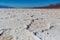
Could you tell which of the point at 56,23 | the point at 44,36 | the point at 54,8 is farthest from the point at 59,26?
the point at 54,8

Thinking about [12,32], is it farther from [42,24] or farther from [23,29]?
[42,24]

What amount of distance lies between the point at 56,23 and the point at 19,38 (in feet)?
1.19

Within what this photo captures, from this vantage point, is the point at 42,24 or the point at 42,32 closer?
the point at 42,32

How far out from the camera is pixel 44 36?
905mm

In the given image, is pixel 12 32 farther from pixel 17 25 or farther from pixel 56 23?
pixel 56 23

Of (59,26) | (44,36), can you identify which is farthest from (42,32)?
(59,26)

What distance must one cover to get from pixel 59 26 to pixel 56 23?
8cm

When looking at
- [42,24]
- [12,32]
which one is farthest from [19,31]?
[42,24]

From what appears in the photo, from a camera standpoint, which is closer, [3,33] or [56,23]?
[3,33]

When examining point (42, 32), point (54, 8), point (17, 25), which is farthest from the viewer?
point (54, 8)

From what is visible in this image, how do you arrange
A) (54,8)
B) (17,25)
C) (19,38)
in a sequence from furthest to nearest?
(54,8), (17,25), (19,38)

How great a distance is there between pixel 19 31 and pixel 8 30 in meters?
0.08

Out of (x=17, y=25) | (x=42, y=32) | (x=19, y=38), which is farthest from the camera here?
(x=17, y=25)

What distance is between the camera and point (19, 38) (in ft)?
2.80
